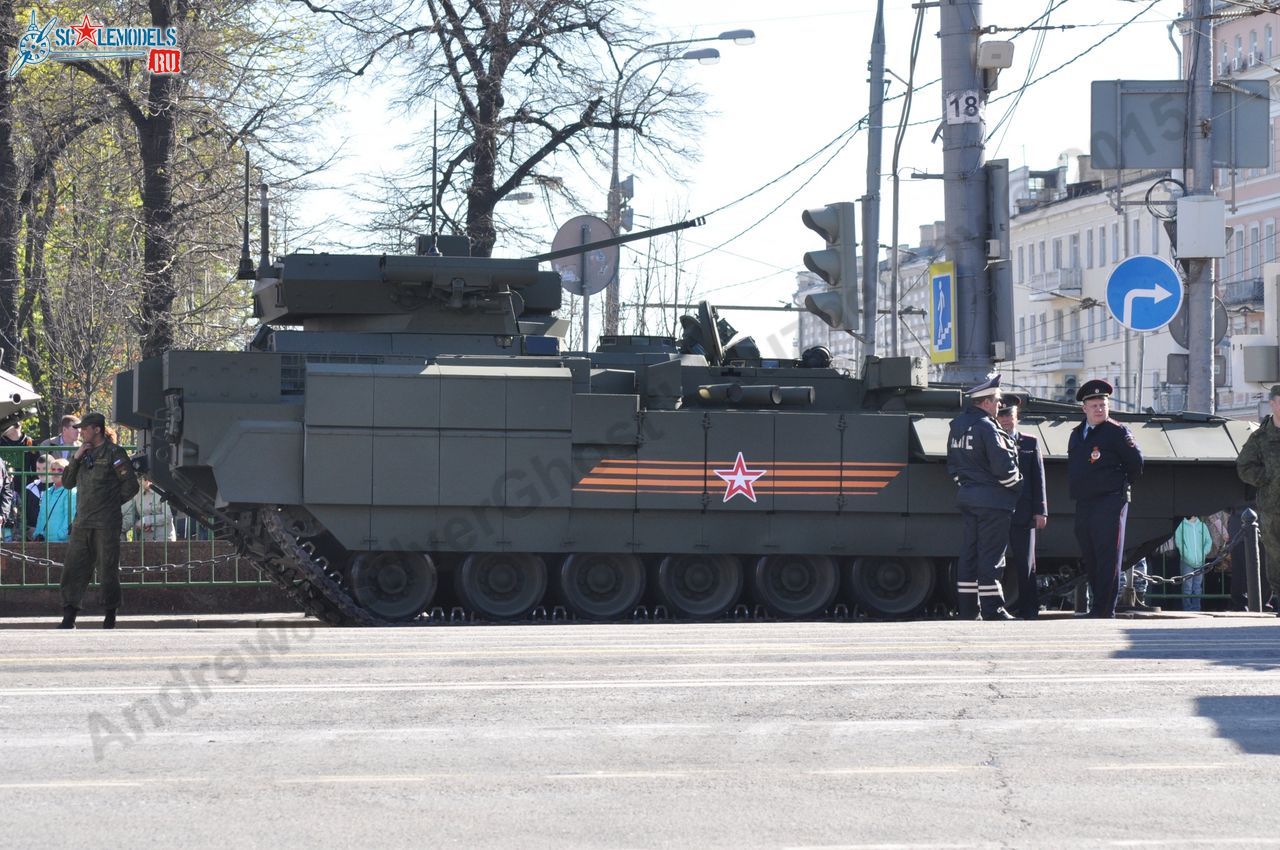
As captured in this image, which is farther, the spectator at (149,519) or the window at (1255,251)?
the window at (1255,251)

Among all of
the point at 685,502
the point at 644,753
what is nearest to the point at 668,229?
the point at 685,502

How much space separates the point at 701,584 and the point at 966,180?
409cm

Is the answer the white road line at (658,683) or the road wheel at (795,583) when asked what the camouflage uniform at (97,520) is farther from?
the white road line at (658,683)

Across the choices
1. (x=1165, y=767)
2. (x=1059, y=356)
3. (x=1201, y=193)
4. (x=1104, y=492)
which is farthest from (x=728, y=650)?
(x=1059, y=356)

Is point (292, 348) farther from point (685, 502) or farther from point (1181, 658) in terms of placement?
point (1181, 658)

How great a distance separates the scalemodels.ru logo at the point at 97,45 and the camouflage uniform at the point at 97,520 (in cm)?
1150

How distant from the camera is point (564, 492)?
1462 cm

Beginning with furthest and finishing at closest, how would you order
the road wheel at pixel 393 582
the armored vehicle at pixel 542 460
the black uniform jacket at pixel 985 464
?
the road wheel at pixel 393 582 → the armored vehicle at pixel 542 460 → the black uniform jacket at pixel 985 464

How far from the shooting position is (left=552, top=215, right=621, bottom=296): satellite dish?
59.3 ft

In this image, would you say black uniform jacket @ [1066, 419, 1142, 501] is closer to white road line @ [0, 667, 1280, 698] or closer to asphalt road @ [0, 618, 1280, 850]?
asphalt road @ [0, 618, 1280, 850]

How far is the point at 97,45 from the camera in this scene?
2516 centimetres

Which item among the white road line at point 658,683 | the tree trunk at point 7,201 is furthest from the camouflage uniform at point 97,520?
the tree trunk at point 7,201

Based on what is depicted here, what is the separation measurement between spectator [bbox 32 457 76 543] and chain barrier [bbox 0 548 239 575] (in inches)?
12.2

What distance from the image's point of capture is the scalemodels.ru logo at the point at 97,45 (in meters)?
24.7
